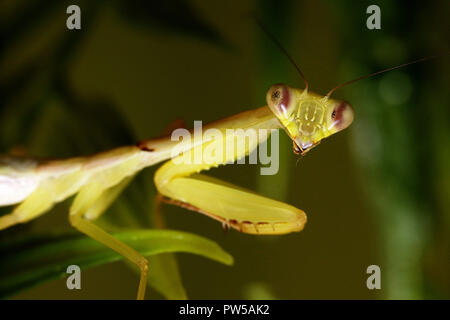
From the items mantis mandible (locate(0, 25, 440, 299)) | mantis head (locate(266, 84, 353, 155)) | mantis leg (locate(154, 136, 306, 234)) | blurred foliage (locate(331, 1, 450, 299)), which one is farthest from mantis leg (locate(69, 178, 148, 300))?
blurred foliage (locate(331, 1, 450, 299))

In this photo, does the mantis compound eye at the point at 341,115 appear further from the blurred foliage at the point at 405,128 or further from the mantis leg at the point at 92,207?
the mantis leg at the point at 92,207

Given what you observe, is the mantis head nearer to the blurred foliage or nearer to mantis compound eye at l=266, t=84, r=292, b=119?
mantis compound eye at l=266, t=84, r=292, b=119

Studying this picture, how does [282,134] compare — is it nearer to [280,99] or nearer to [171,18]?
[280,99]

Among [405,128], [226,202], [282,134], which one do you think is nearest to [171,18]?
[282,134]

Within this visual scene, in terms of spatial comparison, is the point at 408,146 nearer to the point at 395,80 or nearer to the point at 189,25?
the point at 395,80
